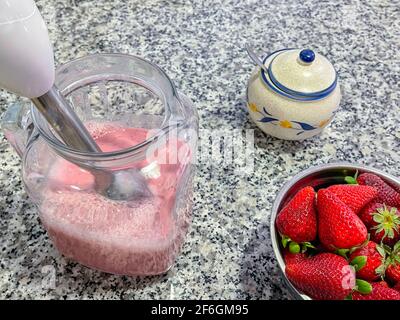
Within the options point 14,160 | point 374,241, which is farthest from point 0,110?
point 374,241

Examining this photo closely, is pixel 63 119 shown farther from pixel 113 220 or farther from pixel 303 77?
pixel 303 77

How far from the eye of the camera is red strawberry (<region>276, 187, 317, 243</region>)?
1.56ft

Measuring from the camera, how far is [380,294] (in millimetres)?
452

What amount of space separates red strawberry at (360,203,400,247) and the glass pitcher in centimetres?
21

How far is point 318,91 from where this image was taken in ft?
1.99

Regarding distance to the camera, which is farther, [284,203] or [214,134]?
[214,134]

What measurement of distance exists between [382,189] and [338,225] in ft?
0.29

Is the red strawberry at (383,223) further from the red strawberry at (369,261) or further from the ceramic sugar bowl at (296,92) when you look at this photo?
the ceramic sugar bowl at (296,92)

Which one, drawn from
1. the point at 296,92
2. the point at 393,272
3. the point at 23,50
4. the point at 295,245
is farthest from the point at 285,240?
the point at 23,50

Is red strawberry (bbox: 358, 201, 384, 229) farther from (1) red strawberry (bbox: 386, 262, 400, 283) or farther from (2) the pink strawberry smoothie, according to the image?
(2) the pink strawberry smoothie

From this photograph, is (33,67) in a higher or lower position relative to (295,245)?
higher

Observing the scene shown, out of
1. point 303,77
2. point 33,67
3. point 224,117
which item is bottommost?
point 224,117

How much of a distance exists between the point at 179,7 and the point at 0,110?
0.40 meters

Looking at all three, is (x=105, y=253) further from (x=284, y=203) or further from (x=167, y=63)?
(x=167, y=63)
